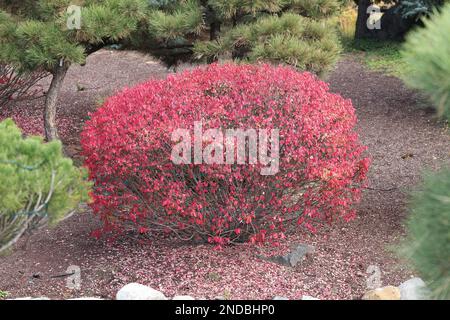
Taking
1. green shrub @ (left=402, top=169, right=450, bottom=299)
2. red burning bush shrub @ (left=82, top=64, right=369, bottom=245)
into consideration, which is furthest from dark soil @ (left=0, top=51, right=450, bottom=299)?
green shrub @ (left=402, top=169, right=450, bottom=299)

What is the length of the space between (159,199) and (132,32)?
10.5ft

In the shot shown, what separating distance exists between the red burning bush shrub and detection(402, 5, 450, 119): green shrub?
1446mm

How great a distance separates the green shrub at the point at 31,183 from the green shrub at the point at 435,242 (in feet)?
5.37

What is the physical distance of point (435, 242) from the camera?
10.7 ft

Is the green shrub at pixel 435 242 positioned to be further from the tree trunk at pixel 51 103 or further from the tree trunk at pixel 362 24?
the tree trunk at pixel 362 24

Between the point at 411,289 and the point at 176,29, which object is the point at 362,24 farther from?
the point at 411,289

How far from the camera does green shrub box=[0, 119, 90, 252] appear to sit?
10.6ft

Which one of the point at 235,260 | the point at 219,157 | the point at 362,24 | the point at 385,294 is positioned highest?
the point at 219,157

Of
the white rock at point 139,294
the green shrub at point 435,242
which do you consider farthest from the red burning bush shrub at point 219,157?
the green shrub at point 435,242

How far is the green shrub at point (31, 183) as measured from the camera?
3.24 metres

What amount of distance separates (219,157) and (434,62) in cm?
168

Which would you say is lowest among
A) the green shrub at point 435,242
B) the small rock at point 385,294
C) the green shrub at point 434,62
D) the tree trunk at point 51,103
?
the tree trunk at point 51,103

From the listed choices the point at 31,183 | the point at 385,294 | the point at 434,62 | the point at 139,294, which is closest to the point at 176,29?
the point at 139,294

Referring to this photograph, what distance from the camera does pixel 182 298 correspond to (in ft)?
12.8
